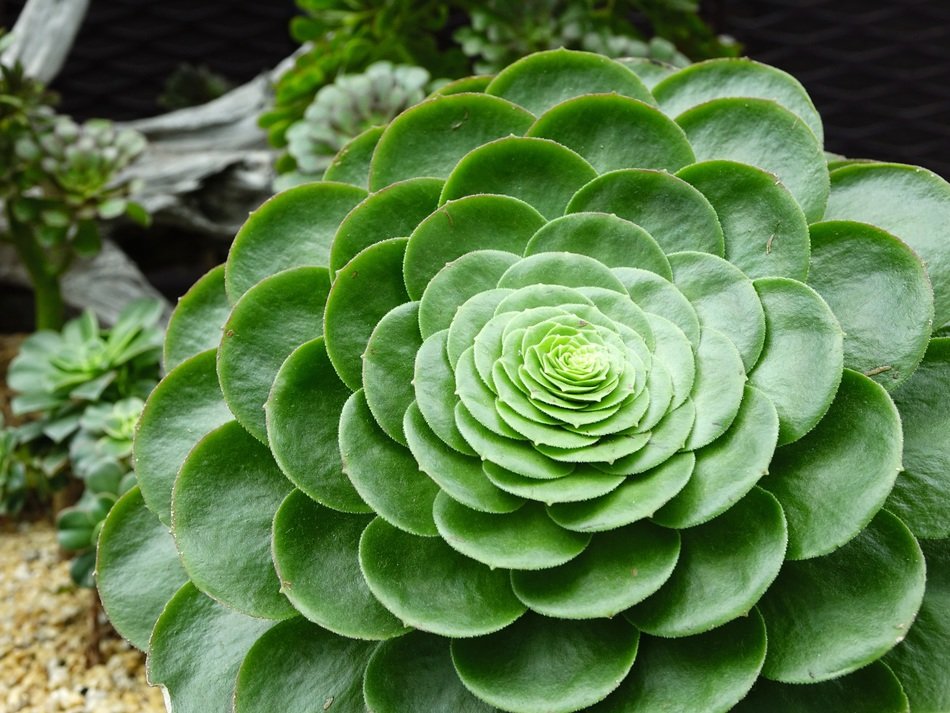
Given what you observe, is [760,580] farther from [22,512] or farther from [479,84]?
[22,512]

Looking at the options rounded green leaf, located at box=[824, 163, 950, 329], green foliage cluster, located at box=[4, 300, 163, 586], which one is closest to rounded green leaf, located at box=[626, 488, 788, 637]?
rounded green leaf, located at box=[824, 163, 950, 329]

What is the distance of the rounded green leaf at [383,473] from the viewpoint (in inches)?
22.0

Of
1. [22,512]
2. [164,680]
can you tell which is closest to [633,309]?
[164,680]

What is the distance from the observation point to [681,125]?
70 centimetres

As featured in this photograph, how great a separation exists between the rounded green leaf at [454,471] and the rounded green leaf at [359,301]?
63 millimetres

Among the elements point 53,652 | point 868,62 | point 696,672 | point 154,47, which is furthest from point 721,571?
point 868,62

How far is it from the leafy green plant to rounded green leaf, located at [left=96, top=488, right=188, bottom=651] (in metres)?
0.86

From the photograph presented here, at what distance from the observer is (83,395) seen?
50.1 inches

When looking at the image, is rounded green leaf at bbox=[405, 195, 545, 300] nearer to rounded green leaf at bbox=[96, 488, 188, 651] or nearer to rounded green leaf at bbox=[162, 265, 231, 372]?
rounded green leaf at bbox=[162, 265, 231, 372]

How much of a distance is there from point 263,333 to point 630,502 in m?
0.29

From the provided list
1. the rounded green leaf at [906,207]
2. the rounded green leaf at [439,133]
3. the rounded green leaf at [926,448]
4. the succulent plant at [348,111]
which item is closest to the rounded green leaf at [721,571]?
the rounded green leaf at [926,448]

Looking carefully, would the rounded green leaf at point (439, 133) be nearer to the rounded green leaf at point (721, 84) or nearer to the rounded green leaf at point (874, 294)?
the rounded green leaf at point (721, 84)

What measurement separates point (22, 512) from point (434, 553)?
1.19 metres

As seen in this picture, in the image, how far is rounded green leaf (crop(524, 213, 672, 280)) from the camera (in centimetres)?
62
